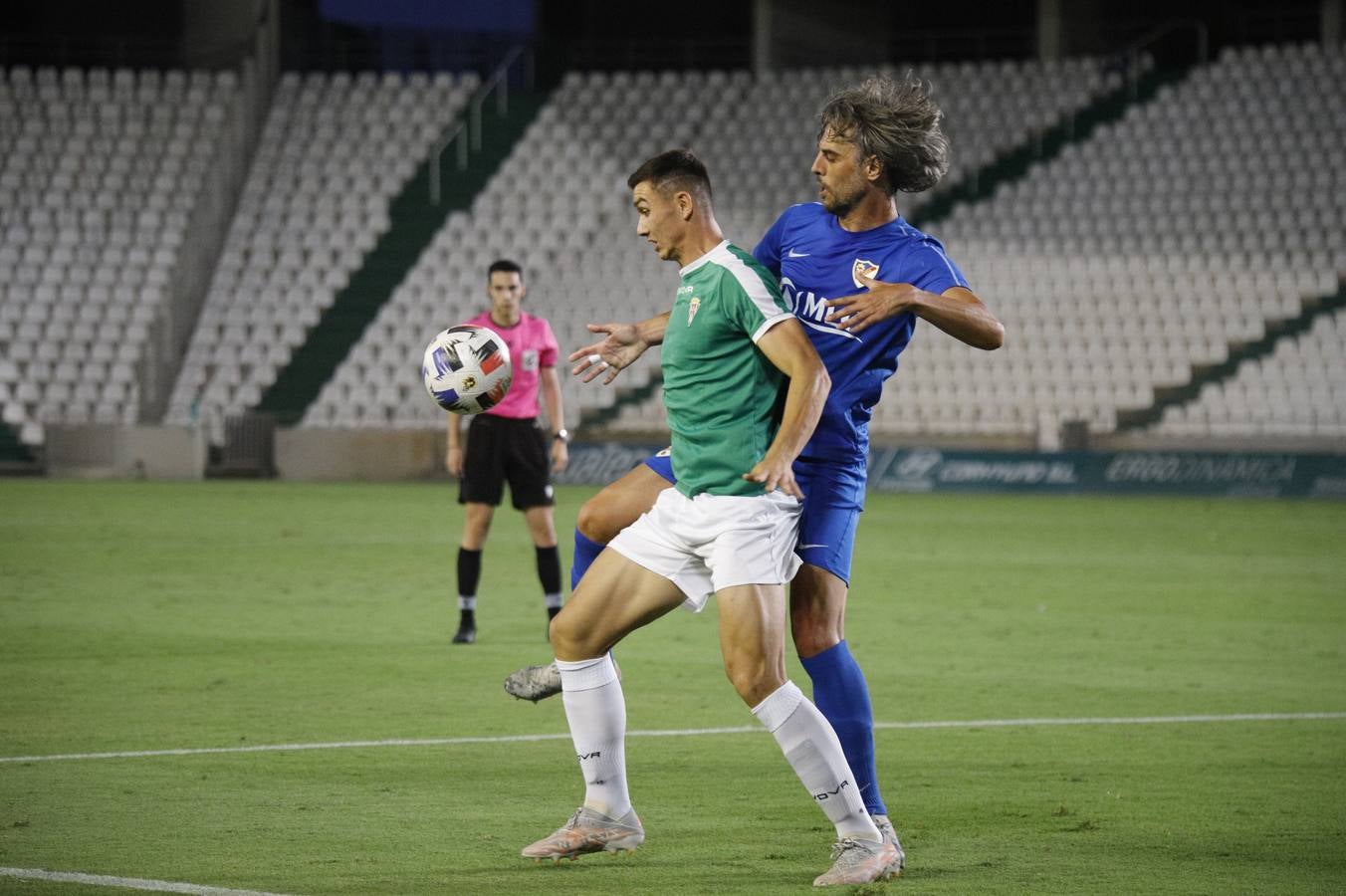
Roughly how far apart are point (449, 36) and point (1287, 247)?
16252mm

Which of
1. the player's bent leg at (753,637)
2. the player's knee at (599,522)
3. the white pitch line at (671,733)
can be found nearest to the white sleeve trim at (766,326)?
the player's bent leg at (753,637)

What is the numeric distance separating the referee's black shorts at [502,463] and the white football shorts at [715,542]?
5.68m

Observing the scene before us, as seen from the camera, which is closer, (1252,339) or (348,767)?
(348,767)

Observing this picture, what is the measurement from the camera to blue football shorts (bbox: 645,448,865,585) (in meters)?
5.82

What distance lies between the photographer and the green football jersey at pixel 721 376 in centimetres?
548

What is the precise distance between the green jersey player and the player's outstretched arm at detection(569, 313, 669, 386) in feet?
0.93

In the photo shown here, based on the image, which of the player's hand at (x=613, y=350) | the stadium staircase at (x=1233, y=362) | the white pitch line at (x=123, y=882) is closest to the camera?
the white pitch line at (x=123, y=882)

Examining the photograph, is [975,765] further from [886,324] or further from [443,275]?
[443,275]

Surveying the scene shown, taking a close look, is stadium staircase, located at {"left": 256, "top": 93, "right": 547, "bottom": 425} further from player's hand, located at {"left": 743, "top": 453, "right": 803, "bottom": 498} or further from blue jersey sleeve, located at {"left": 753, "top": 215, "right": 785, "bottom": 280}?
player's hand, located at {"left": 743, "top": 453, "right": 803, "bottom": 498}

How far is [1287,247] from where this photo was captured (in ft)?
99.6

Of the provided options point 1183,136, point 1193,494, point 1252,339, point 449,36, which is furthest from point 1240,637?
point 449,36

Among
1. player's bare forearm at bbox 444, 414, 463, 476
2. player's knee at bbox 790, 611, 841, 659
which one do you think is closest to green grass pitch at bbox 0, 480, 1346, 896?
player's knee at bbox 790, 611, 841, 659

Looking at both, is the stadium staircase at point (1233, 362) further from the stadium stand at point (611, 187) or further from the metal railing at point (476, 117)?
the metal railing at point (476, 117)

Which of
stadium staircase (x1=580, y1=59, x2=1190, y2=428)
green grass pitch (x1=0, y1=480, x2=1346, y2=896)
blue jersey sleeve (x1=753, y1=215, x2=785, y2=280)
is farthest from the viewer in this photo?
stadium staircase (x1=580, y1=59, x2=1190, y2=428)
